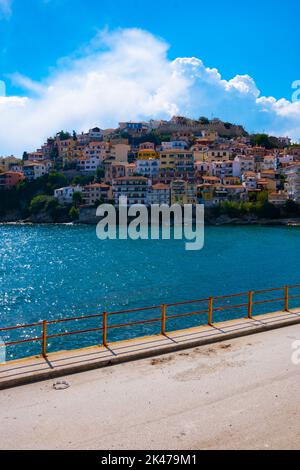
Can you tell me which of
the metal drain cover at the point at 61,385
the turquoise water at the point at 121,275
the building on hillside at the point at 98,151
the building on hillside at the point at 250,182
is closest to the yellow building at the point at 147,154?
the building on hillside at the point at 98,151

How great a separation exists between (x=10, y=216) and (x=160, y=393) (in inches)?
4466

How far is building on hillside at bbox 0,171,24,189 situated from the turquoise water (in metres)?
54.2

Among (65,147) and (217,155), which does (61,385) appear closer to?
(217,155)

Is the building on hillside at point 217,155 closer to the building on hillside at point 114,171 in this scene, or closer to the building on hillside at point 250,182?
the building on hillside at point 250,182

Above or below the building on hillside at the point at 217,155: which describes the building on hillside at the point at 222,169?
below

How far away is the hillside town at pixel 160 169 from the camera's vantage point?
99.4 meters

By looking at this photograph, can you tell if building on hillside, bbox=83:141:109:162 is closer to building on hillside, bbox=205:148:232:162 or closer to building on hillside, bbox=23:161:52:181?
building on hillside, bbox=23:161:52:181

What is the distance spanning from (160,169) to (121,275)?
74902mm

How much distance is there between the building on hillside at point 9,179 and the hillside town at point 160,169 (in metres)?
0.28

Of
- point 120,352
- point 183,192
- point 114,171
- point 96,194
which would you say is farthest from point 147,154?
point 120,352

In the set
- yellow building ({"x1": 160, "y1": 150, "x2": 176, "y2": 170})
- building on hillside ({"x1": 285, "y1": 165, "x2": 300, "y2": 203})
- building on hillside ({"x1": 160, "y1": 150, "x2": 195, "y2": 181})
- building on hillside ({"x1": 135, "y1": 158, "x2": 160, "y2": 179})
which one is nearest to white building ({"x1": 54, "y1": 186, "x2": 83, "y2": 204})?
building on hillside ({"x1": 135, "y1": 158, "x2": 160, "y2": 179})

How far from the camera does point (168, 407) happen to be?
692cm

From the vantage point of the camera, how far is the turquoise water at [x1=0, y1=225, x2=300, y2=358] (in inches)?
962

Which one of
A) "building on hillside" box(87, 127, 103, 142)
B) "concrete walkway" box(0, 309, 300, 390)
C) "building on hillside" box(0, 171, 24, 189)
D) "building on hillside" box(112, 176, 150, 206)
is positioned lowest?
"concrete walkway" box(0, 309, 300, 390)
